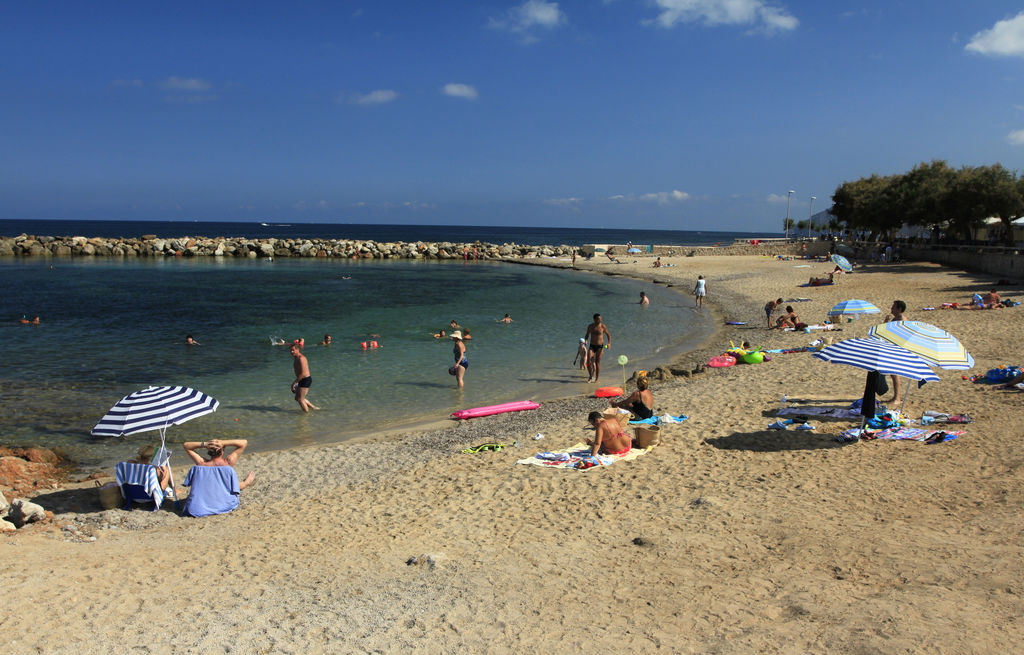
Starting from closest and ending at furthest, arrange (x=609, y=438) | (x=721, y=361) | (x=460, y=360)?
(x=609, y=438) < (x=460, y=360) < (x=721, y=361)

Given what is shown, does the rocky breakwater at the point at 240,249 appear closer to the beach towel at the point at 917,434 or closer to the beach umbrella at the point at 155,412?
the beach umbrella at the point at 155,412

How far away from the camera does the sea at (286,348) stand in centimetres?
1355

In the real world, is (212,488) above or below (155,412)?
below

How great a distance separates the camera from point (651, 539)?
705 centimetres

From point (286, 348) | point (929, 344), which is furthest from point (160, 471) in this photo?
point (286, 348)

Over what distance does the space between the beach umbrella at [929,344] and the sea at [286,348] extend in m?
7.29

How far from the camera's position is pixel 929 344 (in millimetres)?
9570

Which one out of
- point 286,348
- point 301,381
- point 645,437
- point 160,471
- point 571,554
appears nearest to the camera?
point 571,554

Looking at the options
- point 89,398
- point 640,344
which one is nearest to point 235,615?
point 89,398

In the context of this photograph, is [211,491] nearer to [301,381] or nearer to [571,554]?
[571,554]

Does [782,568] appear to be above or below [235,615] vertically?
above

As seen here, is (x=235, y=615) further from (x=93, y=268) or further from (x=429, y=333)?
(x=93, y=268)

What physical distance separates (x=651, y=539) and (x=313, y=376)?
40.7 feet

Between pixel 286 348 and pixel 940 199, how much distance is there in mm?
34991
